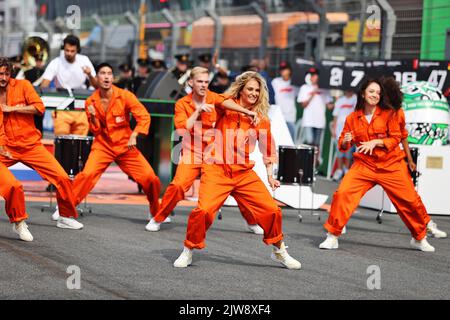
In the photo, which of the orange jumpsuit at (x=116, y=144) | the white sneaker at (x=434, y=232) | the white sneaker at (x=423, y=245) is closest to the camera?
the white sneaker at (x=423, y=245)

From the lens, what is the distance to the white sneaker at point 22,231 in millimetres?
11156

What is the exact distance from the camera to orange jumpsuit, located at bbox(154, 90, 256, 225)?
11750 mm

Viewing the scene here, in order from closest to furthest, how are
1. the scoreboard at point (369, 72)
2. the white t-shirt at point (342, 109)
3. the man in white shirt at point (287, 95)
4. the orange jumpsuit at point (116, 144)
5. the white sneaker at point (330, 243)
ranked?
the white sneaker at point (330, 243) → the orange jumpsuit at point (116, 144) → the scoreboard at point (369, 72) → the white t-shirt at point (342, 109) → the man in white shirt at point (287, 95)

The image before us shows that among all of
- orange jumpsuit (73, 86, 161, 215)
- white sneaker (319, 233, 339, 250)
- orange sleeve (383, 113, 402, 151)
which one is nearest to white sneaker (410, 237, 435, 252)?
white sneaker (319, 233, 339, 250)

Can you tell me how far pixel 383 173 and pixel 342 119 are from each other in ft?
25.7

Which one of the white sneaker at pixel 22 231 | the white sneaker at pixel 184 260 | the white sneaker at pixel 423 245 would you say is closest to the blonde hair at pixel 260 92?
the white sneaker at pixel 184 260

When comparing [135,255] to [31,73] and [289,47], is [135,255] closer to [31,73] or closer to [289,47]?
[31,73]

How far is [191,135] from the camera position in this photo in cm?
1201

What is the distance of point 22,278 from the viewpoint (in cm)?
898

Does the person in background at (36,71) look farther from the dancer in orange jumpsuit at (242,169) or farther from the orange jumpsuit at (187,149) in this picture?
the dancer in orange jumpsuit at (242,169)

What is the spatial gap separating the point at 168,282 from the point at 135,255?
147 cm

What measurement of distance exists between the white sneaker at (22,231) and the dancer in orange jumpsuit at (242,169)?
1.91 meters

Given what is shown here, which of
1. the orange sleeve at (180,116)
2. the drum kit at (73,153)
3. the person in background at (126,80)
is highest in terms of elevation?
the orange sleeve at (180,116)

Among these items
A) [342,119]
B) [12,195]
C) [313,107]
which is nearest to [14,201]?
[12,195]
